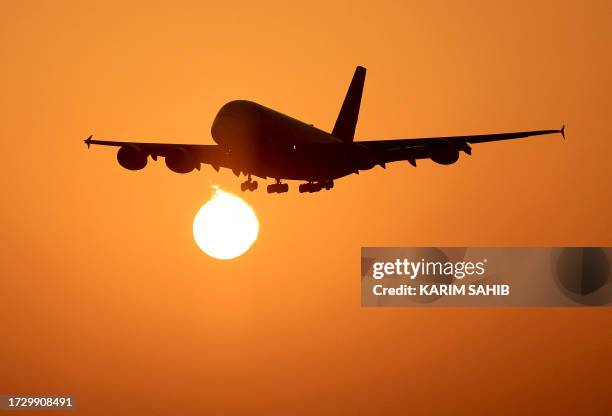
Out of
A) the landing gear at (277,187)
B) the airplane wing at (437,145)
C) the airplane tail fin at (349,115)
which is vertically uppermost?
the airplane tail fin at (349,115)

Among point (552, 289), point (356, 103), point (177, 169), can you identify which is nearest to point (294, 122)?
point (177, 169)

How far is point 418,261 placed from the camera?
123m

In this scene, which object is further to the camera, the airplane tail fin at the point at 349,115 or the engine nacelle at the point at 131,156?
the airplane tail fin at the point at 349,115

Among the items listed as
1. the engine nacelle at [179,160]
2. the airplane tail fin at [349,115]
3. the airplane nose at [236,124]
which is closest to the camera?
the airplane nose at [236,124]

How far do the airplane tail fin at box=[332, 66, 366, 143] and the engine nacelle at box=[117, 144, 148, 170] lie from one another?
23.6 meters

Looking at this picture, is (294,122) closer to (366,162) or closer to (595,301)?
(366,162)

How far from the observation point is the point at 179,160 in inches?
3324

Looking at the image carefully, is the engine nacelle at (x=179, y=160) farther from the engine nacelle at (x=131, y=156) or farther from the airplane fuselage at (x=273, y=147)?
the airplane fuselage at (x=273, y=147)

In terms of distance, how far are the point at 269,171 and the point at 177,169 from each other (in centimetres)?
744

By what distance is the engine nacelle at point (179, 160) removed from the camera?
84.4 m

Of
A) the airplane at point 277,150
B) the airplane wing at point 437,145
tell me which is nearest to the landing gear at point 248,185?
the airplane at point 277,150

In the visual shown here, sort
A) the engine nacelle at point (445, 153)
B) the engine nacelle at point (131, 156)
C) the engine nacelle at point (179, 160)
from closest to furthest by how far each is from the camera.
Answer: the engine nacelle at point (445, 153) → the engine nacelle at point (131, 156) → the engine nacelle at point (179, 160)

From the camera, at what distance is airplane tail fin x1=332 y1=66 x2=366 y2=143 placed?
103062 mm

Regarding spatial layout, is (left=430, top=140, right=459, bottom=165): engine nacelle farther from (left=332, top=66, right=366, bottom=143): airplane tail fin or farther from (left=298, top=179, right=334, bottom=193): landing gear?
(left=332, top=66, right=366, bottom=143): airplane tail fin
